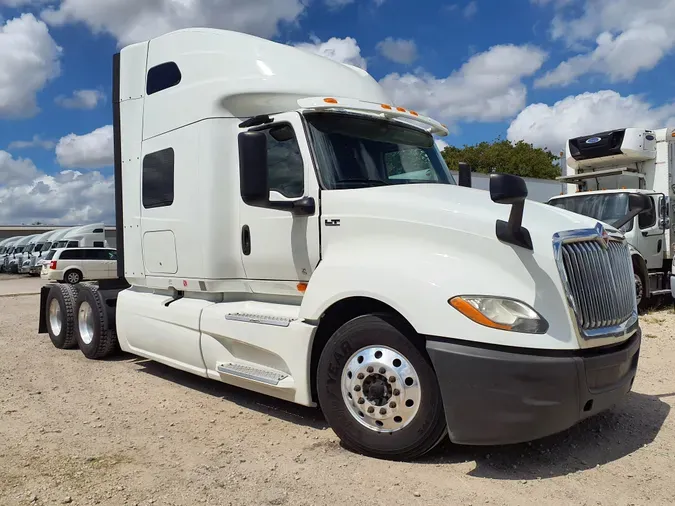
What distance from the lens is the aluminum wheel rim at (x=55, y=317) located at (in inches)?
335

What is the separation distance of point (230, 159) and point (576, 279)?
3259 millimetres

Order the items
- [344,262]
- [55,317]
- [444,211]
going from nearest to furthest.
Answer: [444,211] → [344,262] → [55,317]

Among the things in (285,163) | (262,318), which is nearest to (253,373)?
(262,318)

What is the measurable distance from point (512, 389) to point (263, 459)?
1820 mm

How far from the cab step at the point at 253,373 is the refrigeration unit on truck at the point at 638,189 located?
8099 millimetres

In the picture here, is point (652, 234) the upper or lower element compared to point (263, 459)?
upper

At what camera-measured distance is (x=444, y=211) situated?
160 inches

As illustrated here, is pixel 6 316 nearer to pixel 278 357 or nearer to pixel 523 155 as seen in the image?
pixel 278 357

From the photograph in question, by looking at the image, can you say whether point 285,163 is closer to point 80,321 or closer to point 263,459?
point 263,459

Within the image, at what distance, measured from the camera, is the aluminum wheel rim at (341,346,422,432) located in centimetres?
395

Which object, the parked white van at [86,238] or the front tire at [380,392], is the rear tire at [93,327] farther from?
the parked white van at [86,238]

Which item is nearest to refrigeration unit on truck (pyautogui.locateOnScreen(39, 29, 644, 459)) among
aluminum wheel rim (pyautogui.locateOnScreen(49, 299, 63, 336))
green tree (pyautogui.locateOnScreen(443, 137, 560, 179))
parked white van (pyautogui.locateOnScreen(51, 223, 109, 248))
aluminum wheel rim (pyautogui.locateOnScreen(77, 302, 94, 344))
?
aluminum wheel rim (pyautogui.locateOnScreen(77, 302, 94, 344))

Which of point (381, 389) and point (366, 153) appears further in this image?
point (366, 153)

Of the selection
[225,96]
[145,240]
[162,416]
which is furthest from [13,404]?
[225,96]
